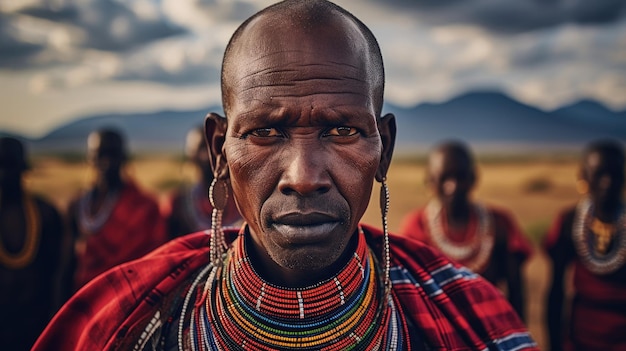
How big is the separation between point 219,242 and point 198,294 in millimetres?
183

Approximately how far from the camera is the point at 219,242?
6.33 feet

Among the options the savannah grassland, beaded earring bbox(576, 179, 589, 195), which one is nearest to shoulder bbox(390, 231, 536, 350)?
beaded earring bbox(576, 179, 589, 195)

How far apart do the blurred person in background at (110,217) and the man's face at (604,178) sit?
4089 mm

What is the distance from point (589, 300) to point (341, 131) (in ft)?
14.1

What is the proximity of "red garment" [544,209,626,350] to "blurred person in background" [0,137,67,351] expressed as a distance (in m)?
4.44

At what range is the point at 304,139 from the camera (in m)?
1.55

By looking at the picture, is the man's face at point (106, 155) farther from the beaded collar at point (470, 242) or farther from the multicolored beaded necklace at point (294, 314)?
the multicolored beaded necklace at point (294, 314)

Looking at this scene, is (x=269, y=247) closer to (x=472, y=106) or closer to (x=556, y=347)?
(x=556, y=347)

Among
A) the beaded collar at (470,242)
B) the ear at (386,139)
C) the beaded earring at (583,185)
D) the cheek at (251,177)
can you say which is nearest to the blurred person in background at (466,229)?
the beaded collar at (470,242)

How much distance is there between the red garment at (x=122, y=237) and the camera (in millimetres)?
5891

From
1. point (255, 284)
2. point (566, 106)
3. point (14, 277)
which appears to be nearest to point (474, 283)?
point (255, 284)

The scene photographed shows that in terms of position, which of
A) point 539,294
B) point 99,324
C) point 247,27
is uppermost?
point 247,27

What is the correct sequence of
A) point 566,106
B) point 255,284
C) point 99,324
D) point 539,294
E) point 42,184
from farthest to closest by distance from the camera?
point 566,106 < point 42,184 < point 539,294 < point 99,324 < point 255,284

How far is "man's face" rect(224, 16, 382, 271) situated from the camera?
1.53 meters
